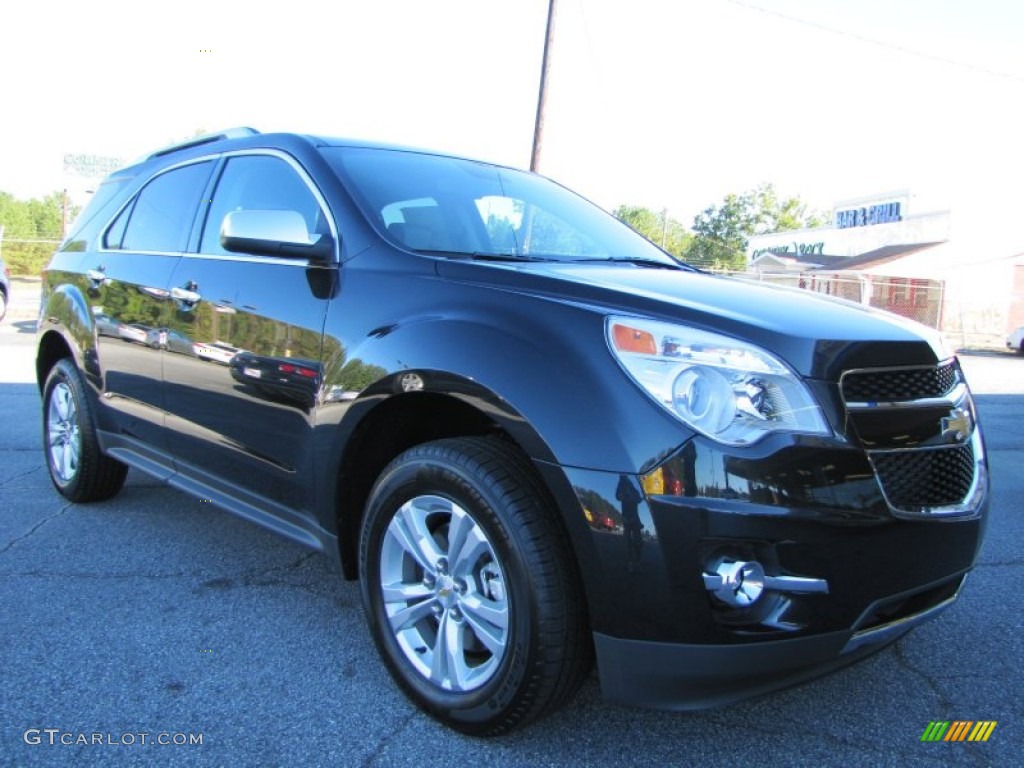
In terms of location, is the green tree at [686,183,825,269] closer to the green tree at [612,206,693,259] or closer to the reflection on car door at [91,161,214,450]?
the green tree at [612,206,693,259]

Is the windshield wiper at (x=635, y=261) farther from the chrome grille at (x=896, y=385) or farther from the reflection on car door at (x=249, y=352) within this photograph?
the chrome grille at (x=896, y=385)

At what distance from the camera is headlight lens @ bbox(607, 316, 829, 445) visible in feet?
6.42

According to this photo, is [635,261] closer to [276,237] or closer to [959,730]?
[276,237]

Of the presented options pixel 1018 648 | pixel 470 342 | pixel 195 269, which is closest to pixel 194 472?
pixel 195 269

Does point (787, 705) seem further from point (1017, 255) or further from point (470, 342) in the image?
point (1017, 255)

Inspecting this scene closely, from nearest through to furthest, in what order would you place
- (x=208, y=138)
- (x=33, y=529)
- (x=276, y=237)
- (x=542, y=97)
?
(x=276, y=237) → (x=208, y=138) → (x=33, y=529) → (x=542, y=97)

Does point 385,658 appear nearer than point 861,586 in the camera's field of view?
No

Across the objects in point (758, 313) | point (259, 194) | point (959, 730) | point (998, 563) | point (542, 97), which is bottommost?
point (959, 730)

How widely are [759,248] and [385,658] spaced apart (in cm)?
4840

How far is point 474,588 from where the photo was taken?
2324mm

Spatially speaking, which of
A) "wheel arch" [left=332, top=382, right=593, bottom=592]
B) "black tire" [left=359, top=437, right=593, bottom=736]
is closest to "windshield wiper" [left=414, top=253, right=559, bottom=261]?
"wheel arch" [left=332, top=382, right=593, bottom=592]

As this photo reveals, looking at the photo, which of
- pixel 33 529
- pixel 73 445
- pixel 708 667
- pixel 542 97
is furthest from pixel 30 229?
pixel 708 667

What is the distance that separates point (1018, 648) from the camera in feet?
9.93

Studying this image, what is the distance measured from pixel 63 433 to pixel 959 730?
14.6ft
